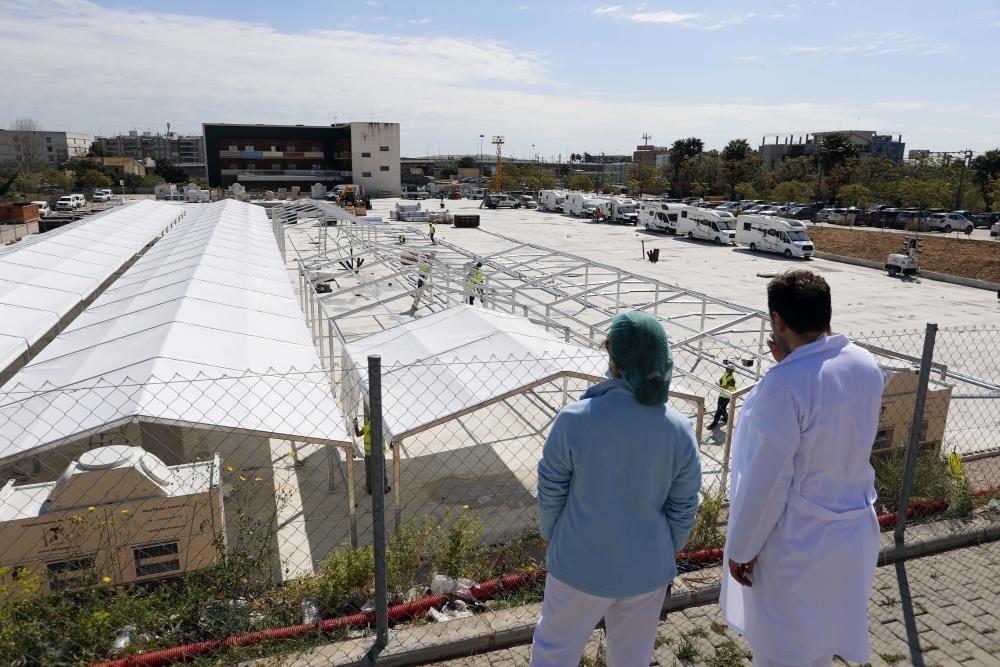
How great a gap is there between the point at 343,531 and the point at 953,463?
5768 millimetres

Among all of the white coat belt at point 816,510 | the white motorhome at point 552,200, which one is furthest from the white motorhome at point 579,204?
the white coat belt at point 816,510

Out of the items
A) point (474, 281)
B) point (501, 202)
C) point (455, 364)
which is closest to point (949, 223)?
point (501, 202)

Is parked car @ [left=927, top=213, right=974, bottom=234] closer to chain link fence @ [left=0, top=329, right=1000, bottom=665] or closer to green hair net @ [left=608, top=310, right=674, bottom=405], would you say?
chain link fence @ [left=0, top=329, right=1000, bottom=665]

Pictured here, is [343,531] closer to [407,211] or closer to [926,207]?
[407,211]

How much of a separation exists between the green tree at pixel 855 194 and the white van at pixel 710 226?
73.1ft

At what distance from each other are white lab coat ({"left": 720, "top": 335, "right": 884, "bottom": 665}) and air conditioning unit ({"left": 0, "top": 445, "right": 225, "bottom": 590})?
3608 millimetres

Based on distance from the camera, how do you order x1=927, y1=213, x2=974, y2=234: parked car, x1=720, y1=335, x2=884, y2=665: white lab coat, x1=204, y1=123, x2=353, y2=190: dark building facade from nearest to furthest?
x1=720, y1=335, x2=884, y2=665: white lab coat → x1=927, y1=213, x2=974, y2=234: parked car → x1=204, y1=123, x2=353, y2=190: dark building facade

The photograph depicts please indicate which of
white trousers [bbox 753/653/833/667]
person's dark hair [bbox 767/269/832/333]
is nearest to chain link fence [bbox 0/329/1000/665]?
white trousers [bbox 753/653/833/667]

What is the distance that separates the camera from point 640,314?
2.36m

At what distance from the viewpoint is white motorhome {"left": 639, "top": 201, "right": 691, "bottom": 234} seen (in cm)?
3931

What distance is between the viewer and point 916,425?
4.50 metres

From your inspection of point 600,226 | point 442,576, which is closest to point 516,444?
point 442,576

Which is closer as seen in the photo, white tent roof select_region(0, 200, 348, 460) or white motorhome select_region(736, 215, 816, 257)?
white tent roof select_region(0, 200, 348, 460)

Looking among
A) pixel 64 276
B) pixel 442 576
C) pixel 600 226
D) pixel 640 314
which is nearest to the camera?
pixel 640 314
